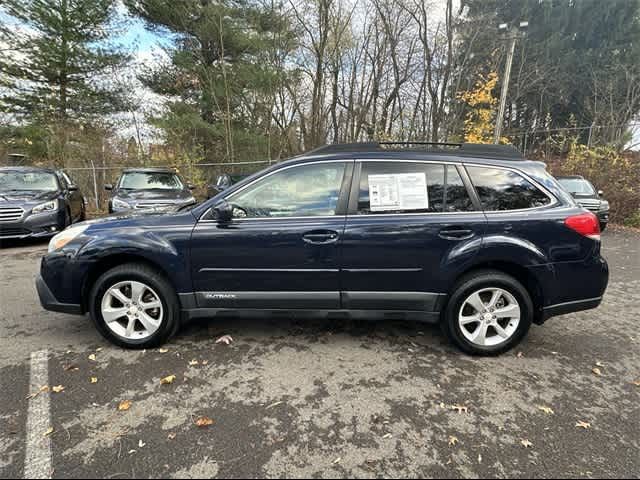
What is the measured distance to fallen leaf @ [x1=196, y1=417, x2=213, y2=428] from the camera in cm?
216

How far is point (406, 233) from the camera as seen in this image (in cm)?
279

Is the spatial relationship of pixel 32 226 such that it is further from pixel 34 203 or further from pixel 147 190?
pixel 147 190

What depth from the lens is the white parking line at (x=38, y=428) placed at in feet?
6.00

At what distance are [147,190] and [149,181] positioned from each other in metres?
0.49

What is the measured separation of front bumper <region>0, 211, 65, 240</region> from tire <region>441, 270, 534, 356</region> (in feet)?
24.5

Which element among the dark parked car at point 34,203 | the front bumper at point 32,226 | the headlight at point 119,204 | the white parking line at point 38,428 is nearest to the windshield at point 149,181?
the headlight at point 119,204

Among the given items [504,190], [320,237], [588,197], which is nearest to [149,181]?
[320,237]

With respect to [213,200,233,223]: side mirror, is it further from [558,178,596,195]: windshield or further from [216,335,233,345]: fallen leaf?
[558,178,596,195]: windshield

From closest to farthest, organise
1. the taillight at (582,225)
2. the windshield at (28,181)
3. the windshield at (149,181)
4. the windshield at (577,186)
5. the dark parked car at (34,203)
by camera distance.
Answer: the taillight at (582,225)
the dark parked car at (34,203)
the windshield at (28,181)
the windshield at (149,181)
the windshield at (577,186)

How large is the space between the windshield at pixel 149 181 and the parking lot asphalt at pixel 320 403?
18.0 ft

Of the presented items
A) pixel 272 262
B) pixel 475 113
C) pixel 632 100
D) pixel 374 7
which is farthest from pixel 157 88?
pixel 632 100

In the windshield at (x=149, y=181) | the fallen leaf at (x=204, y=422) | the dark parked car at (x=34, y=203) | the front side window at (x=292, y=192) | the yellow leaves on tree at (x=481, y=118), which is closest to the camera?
the fallen leaf at (x=204, y=422)

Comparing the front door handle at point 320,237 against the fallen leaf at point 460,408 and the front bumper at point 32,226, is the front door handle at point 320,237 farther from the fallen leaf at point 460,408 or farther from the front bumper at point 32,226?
the front bumper at point 32,226

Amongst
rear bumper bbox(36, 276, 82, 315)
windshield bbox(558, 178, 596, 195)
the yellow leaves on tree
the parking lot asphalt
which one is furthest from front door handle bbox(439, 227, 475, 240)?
the yellow leaves on tree
